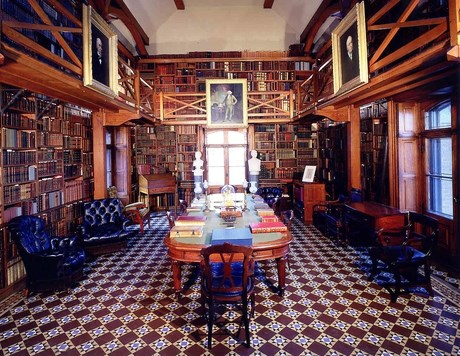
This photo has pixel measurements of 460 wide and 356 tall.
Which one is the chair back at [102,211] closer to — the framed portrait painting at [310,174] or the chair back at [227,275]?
the chair back at [227,275]

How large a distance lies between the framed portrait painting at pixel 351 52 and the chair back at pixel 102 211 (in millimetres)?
4681

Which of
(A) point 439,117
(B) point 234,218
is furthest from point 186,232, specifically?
(A) point 439,117

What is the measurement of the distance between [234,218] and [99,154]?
12.1 feet

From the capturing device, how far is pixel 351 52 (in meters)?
4.46

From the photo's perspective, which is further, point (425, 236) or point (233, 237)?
point (425, 236)

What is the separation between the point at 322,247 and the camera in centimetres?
572

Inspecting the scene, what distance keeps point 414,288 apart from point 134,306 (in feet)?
11.7

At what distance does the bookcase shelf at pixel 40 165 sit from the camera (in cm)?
423

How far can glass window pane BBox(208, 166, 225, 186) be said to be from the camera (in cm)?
1012

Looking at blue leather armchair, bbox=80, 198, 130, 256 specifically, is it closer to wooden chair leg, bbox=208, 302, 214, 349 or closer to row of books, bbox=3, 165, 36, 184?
row of books, bbox=3, 165, 36, 184

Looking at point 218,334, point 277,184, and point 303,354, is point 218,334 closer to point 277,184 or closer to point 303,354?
point 303,354

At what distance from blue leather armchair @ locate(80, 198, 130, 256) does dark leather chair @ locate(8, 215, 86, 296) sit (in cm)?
94

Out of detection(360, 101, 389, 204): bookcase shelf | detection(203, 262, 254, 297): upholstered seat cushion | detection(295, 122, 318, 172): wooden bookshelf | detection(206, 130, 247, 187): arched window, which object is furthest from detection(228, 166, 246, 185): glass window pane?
detection(203, 262, 254, 297): upholstered seat cushion

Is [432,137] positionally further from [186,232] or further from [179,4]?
[179,4]
